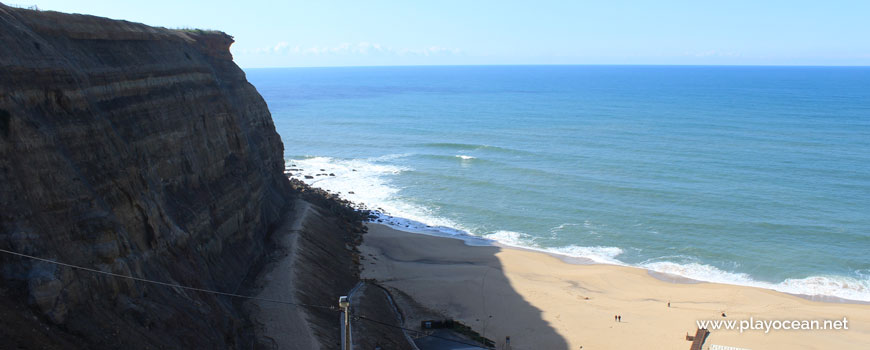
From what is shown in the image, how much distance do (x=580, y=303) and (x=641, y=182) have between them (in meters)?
28.7

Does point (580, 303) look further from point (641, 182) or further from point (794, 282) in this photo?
point (641, 182)

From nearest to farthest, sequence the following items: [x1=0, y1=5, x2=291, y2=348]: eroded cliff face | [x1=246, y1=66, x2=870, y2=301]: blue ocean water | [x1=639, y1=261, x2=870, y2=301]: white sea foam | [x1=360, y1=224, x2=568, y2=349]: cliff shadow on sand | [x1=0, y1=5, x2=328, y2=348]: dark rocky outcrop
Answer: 1. [x1=0, y1=5, x2=328, y2=348]: dark rocky outcrop
2. [x1=0, y1=5, x2=291, y2=348]: eroded cliff face
3. [x1=360, y1=224, x2=568, y2=349]: cliff shadow on sand
4. [x1=639, y1=261, x2=870, y2=301]: white sea foam
5. [x1=246, y1=66, x2=870, y2=301]: blue ocean water

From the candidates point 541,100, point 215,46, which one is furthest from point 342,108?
point 215,46

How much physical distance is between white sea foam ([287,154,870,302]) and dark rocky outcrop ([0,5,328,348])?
798 inches

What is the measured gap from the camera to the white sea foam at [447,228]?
3757 centimetres

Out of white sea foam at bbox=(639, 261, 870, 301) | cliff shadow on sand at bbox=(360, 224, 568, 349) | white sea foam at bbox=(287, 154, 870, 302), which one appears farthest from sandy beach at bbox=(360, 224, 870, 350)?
white sea foam at bbox=(287, 154, 870, 302)

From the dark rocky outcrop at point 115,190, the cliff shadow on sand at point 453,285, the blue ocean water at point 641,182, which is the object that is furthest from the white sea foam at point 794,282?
the dark rocky outcrop at point 115,190

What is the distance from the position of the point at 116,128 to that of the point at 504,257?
26.9 m

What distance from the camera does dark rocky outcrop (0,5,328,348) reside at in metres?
16.3

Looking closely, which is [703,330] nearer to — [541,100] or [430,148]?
[430,148]

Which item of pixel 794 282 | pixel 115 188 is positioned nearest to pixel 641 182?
pixel 794 282

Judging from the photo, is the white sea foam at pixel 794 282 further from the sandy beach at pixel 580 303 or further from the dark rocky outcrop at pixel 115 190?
the dark rocky outcrop at pixel 115 190

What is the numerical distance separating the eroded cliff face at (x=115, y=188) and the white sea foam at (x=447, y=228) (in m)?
20.8

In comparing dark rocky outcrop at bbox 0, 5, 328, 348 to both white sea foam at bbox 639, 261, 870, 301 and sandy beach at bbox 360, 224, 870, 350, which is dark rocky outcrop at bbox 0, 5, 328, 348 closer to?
sandy beach at bbox 360, 224, 870, 350
